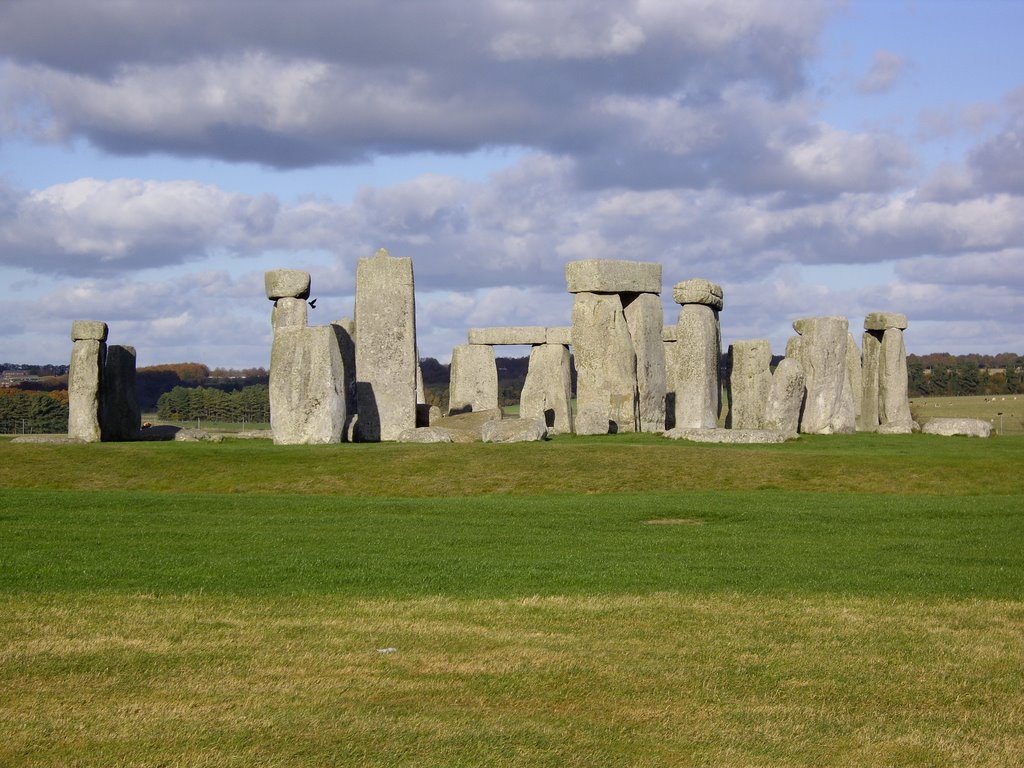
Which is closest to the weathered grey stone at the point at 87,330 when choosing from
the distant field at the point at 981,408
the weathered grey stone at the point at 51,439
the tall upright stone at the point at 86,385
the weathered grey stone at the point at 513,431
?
the tall upright stone at the point at 86,385

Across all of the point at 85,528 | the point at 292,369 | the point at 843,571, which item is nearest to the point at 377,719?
the point at 843,571

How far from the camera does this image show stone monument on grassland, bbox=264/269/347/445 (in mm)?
25438

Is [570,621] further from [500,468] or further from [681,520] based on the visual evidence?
[500,468]

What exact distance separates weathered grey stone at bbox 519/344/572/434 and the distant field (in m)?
11.3

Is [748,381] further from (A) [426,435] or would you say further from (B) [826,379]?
(A) [426,435]

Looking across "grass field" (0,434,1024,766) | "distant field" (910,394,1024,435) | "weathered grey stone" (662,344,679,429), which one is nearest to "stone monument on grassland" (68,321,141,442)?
"grass field" (0,434,1024,766)

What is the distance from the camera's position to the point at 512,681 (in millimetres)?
7918

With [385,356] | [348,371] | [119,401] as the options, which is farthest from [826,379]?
[119,401]

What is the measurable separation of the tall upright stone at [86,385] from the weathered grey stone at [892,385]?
17.6 meters

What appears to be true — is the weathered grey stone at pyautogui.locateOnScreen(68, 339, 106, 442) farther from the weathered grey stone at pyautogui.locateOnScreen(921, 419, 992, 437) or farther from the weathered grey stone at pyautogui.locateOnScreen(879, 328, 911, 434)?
the weathered grey stone at pyautogui.locateOnScreen(879, 328, 911, 434)

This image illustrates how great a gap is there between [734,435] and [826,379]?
195 inches

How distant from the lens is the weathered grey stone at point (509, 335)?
36.1m

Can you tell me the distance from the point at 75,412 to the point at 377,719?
21810 millimetres

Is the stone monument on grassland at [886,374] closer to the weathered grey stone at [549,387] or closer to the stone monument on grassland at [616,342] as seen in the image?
the stone monument on grassland at [616,342]
